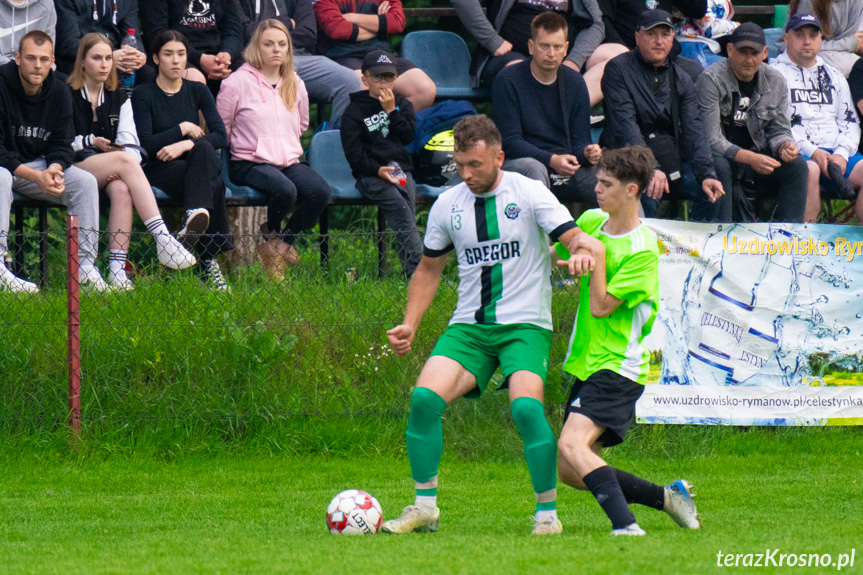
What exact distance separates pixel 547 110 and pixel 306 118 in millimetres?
2233

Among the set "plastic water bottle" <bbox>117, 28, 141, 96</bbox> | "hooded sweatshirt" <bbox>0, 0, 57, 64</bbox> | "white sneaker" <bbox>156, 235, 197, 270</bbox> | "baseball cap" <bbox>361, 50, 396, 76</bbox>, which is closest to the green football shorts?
"white sneaker" <bbox>156, 235, 197, 270</bbox>

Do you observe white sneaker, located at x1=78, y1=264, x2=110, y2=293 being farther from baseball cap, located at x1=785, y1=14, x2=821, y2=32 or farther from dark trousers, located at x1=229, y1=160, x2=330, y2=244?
baseball cap, located at x1=785, y1=14, x2=821, y2=32

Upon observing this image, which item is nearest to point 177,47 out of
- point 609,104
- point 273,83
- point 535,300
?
point 273,83

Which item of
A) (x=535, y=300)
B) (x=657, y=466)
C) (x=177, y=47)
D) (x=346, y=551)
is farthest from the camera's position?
(x=177, y=47)

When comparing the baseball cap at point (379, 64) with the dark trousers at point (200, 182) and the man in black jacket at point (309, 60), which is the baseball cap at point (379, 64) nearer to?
the man in black jacket at point (309, 60)

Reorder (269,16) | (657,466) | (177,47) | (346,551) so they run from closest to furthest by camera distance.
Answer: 1. (346,551)
2. (657,466)
3. (177,47)
4. (269,16)

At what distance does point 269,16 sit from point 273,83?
110 centimetres

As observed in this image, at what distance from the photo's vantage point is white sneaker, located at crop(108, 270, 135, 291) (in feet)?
26.6

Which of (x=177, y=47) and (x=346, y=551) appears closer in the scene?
(x=346, y=551)

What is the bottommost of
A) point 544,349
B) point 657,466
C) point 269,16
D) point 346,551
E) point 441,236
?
point 657,466

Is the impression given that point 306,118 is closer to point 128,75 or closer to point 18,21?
point 128,75

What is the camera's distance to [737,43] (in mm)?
9438

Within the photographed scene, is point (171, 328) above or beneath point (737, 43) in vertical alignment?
beneath

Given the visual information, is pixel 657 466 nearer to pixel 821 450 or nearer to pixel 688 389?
pixel 688 389
